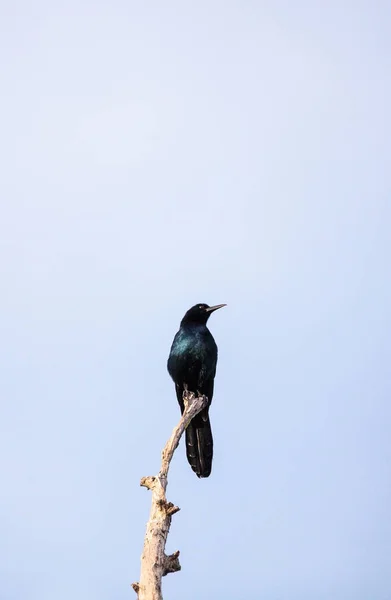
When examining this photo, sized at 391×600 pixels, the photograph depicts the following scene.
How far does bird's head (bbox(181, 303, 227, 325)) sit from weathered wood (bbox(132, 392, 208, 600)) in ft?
16.4

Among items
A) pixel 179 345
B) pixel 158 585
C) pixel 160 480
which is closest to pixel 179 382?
pixel 179 345

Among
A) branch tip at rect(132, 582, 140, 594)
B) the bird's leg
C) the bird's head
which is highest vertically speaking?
the bird's head

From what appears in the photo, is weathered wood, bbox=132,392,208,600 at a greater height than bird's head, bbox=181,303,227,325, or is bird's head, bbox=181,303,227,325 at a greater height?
bird's head, bbox=181,303,227,325

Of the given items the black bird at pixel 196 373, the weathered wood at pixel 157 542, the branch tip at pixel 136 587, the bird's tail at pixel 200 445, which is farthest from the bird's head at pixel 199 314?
the branch tip at pixel 136 587

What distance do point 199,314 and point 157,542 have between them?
255 inches

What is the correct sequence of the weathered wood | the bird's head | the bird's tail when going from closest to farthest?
the weathered wood
the bird's tail
the bird's head

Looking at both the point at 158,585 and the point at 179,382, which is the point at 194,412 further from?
the point at 158,585

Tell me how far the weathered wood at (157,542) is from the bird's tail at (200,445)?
3122 millimetres

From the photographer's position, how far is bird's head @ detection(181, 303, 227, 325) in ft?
49.0

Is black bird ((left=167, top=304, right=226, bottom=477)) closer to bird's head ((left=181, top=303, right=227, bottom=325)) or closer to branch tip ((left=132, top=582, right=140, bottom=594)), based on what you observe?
bird's head ((left=181, top=303, right=227, bottom=325))

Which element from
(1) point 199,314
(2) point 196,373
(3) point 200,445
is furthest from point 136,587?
(1) point 199,314

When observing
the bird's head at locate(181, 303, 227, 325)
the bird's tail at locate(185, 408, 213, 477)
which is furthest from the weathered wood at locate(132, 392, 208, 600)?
the bird's head at locate(181, 303, 227, 325)

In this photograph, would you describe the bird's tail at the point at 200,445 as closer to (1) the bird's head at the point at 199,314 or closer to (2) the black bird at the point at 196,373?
(2) the black bird at the point at 196,373

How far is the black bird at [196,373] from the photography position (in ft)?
43.3
